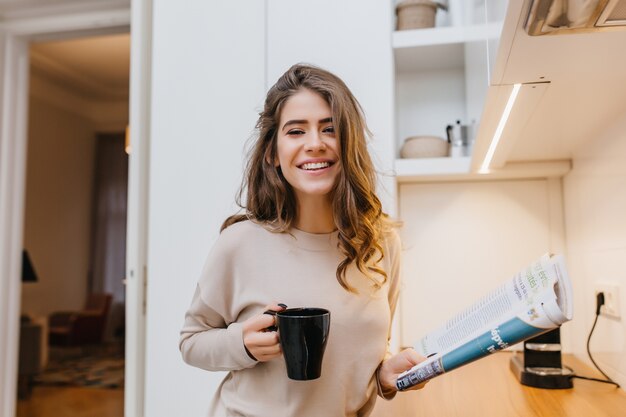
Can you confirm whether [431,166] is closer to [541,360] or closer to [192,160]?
[541,360]

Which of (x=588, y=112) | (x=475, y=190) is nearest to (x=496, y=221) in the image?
(x=475, y=190)

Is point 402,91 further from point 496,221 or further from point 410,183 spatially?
point 496,221

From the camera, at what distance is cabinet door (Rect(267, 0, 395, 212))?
1487 mm

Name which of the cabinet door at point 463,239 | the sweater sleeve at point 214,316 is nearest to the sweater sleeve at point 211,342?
the sweater sleeve at point 214,316

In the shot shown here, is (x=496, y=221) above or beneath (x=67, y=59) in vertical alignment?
beneath

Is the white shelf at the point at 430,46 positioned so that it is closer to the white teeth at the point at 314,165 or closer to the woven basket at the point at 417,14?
the woven basket at the point at 417,14

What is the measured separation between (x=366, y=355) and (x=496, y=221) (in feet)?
3.18

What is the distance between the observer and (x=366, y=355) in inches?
36.9

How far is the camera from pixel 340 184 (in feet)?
3.15

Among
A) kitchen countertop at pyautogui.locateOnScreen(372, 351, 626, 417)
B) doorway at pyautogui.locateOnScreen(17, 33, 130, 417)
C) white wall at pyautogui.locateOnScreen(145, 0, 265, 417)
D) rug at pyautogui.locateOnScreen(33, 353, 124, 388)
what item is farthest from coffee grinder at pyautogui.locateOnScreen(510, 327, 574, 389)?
doorway at pyautogui.locateOnScreen(17, 33, 130, 417)

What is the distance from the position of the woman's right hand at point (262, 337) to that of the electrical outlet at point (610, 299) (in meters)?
0.88

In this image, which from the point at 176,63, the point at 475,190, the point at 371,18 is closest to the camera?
the point at 371,18

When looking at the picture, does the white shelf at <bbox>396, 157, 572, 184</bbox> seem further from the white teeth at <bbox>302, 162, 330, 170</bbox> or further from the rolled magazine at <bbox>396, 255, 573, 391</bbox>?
the rolled magazine at <bbox>396, 255, 573, 391</bbox>

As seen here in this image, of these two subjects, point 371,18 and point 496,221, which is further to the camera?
point 496,221
